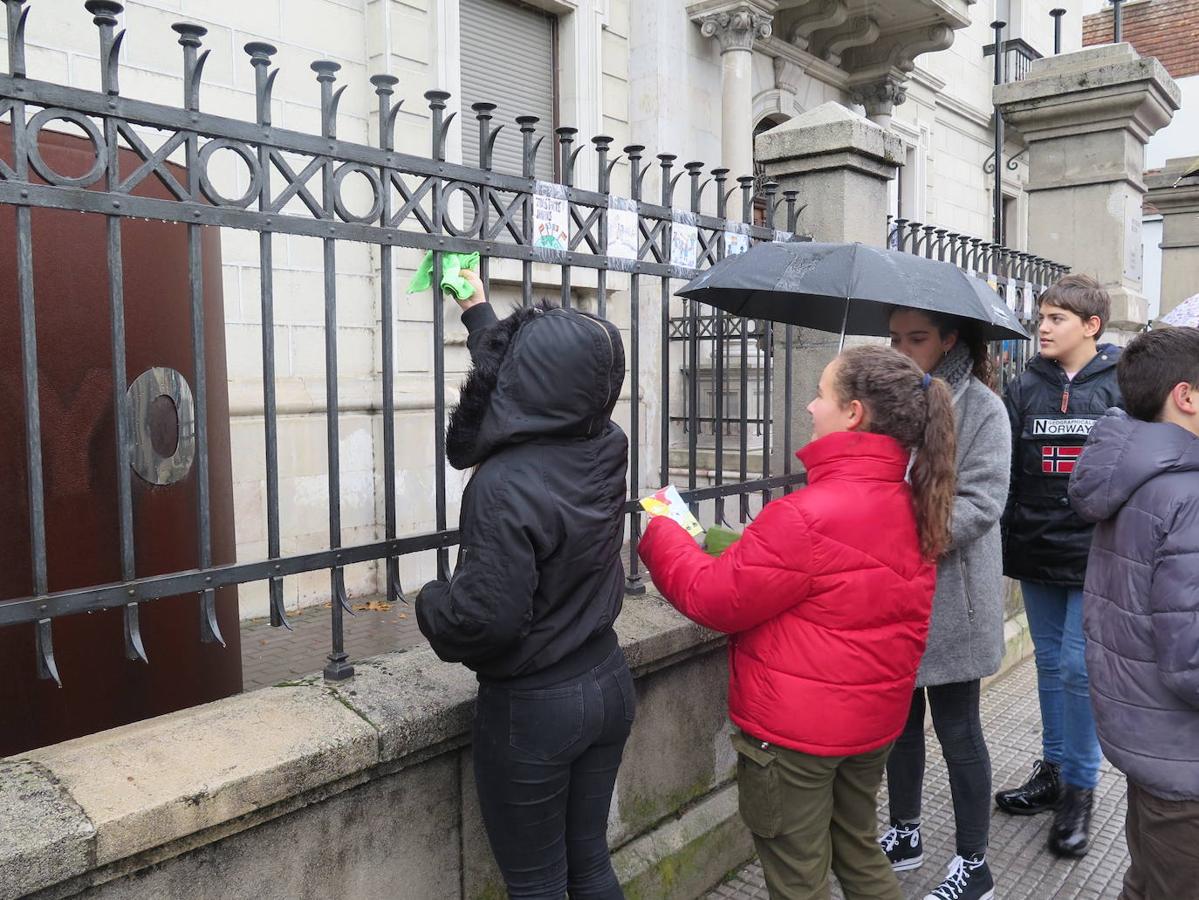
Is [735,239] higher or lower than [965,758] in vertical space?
higher

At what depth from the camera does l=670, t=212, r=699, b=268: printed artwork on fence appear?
3.19 metres

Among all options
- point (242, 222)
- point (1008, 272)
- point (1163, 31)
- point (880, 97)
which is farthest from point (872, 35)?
point (1163, 31)

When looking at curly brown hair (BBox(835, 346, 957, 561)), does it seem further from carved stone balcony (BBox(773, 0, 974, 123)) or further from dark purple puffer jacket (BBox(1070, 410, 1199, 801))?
carved stone balcony (BBox(773, 0, 974, 123))

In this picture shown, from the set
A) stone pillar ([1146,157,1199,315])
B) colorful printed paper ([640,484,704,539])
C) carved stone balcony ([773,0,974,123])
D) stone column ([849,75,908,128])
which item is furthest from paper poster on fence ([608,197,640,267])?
stone column ([849,75,908,128])

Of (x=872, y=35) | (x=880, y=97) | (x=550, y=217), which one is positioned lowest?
(x=550, y=217)

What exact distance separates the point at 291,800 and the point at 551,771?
0.54m

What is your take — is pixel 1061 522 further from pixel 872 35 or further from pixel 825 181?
pixel 872 35

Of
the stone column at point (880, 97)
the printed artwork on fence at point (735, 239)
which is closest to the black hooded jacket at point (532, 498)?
the printed artwork on fence at point (735, 239)

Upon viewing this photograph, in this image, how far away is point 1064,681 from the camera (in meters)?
3.44

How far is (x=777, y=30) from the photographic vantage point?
11031 mm

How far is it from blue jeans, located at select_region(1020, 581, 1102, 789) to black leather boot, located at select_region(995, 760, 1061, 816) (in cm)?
6

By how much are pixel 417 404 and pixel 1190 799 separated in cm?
531

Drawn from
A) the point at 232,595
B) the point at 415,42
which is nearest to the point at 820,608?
the point at 232,595

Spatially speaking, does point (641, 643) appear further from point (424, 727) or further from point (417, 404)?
point (417, 404)
